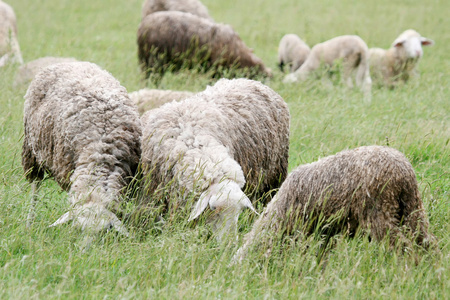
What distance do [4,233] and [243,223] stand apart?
5.03 feet

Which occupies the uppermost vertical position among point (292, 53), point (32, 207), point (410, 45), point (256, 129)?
point (256, 129)

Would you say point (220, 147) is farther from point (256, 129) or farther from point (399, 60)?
point (399, 60)

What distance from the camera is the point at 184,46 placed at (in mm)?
9883

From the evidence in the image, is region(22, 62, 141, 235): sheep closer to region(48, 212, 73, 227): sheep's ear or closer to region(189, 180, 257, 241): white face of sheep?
region(48, 212, 73, 227): sheep's ear

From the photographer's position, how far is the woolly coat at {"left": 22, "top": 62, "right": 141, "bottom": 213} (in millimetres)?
4547

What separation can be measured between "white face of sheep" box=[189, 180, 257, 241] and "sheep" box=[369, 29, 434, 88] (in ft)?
23.2

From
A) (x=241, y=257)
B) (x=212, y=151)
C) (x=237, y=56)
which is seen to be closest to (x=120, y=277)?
(x=241, y=257)

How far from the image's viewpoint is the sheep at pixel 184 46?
32.2 feet

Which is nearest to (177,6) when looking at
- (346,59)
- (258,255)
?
(346,59)

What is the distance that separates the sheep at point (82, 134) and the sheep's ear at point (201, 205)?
592 millimetres

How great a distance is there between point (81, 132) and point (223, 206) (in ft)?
4.76

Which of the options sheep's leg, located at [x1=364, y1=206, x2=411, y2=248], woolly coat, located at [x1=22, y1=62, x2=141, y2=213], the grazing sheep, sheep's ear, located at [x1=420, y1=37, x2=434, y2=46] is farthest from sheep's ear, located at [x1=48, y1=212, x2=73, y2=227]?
sheep's ear, located at [x1=420, y1=37, x2=434, y2=46]

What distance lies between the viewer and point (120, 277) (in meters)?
3.37

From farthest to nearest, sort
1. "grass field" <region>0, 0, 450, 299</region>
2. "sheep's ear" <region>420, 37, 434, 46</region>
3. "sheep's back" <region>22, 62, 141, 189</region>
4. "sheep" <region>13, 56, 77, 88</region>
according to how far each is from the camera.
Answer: "sheep's ear" <region>420, 37, 434, 46</region> → "sheep" <region>13, 56, 77, 88</region> → "sheep's back" <region>22, 62, 141, 189</region> → "grass field" <region>0, 0, 450, 299</region>
